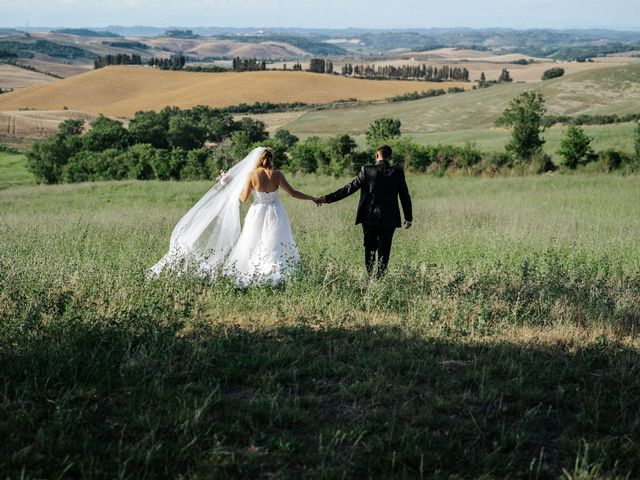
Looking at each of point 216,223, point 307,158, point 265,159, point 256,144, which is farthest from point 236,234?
point 256,144

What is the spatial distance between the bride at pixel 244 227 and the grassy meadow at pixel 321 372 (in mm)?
581

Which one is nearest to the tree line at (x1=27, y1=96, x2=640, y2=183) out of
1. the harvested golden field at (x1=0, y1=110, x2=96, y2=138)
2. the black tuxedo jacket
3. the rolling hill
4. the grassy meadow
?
the harvested golden field at (x1=0, y1=110, x2=96, y2=138)

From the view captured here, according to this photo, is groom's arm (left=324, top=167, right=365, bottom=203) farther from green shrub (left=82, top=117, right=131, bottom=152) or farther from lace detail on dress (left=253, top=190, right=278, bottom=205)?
green shrub (left=82, top=117, right=131, bottom=152)

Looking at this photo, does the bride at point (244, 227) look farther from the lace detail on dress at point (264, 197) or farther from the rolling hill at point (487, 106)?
the rolling hill at point (487, 106)

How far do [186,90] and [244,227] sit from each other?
111136 mm

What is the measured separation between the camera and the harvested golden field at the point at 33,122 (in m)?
85.5

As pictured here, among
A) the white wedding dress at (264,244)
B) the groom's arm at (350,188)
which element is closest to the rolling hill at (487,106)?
the groom's arm at (350,188)

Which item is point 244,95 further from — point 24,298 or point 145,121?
point 24,298

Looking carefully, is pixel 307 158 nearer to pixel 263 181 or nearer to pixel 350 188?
pixel 263 181

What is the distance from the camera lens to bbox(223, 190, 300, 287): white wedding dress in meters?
9.54

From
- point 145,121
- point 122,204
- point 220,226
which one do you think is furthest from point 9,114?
point 220,226

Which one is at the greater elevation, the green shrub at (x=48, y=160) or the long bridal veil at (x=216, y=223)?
the long bridal veil at (x=216, y=223)

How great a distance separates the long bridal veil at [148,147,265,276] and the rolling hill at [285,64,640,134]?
62.7m

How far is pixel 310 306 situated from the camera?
721cm
